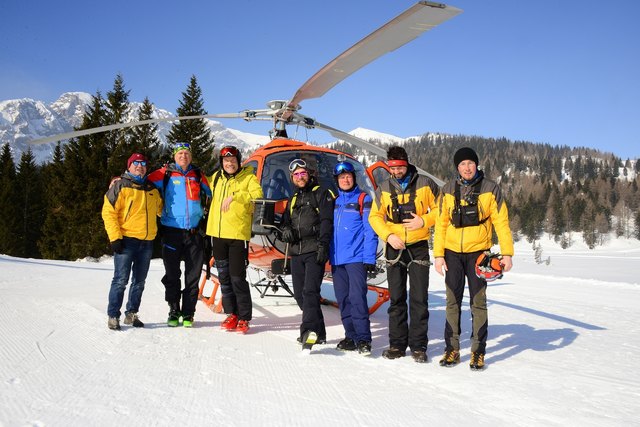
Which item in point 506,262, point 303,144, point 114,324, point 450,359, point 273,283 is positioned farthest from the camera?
point 273,283

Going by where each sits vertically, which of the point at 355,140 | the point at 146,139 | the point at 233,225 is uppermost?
the point at 146,139

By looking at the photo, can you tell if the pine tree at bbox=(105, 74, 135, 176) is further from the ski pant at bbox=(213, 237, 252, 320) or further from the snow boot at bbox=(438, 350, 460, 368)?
the snow boot at bbox=(438, 350, 460, 368)

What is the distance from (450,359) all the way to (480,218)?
120 cm

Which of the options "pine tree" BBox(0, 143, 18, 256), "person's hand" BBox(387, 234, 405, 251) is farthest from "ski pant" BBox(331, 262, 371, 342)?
"pine tree" BBox(0, 143, 18, 256)

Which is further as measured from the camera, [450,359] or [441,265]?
[441,265]

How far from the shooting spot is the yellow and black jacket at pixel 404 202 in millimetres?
3938

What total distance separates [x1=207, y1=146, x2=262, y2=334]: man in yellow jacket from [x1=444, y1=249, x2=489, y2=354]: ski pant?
2.04 metres

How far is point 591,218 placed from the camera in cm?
8344

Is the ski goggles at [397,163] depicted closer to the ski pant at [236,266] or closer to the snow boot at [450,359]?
the snow boot at [450,359]

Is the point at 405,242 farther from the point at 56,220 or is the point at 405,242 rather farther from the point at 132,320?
the point at 56,220

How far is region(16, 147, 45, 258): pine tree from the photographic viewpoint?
34.2 metres

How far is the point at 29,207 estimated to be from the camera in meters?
35.0

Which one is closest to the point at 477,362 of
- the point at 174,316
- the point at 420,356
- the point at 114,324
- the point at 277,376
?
the point at 420,356

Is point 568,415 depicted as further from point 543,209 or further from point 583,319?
point 543,209
